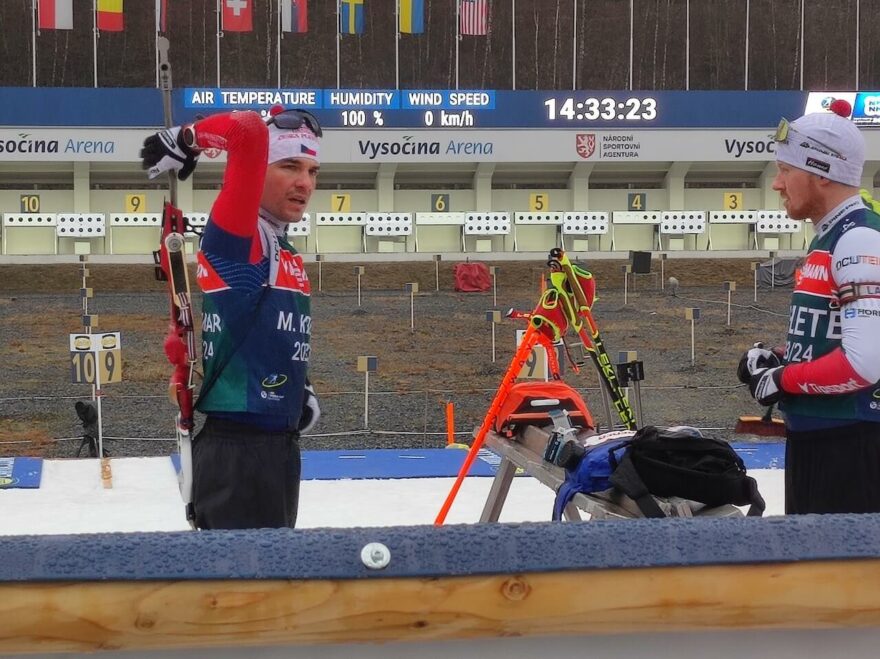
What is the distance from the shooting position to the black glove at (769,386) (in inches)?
80.7

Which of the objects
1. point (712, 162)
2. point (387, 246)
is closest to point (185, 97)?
point (387, 246)

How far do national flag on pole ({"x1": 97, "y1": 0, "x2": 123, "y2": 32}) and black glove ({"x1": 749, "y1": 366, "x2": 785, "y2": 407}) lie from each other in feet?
47.6

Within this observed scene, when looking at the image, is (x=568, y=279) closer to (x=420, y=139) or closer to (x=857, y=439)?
(x=857, y=439)

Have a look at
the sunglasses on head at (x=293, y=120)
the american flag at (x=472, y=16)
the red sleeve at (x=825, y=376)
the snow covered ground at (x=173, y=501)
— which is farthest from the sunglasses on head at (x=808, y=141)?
the american flag at (x=472, y=16)

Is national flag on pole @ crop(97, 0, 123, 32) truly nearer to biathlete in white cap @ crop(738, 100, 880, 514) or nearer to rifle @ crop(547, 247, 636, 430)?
rifle @ crop(547, 247, 636, 430)

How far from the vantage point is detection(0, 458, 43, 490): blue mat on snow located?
3896mm

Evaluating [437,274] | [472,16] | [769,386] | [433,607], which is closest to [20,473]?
[769,386]

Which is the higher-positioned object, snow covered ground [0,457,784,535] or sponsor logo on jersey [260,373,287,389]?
sponsor logo on jersey [260,373,287,389]

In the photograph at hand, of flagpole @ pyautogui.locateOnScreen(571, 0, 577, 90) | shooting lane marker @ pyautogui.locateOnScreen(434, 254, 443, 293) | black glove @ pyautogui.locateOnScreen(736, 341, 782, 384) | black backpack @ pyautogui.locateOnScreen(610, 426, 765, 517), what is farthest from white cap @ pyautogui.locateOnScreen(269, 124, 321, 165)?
flagpole @ pyautogui.locateOnScreen(571, 0, 577, 90)

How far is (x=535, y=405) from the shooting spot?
9.89 ft

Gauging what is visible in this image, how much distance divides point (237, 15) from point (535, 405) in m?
14.5

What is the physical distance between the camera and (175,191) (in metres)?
2.13

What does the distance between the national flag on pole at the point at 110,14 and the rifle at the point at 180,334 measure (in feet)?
45.9

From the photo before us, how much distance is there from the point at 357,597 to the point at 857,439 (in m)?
1.23
